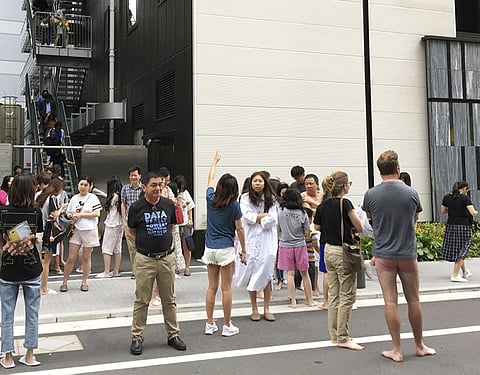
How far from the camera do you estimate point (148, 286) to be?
543 cm

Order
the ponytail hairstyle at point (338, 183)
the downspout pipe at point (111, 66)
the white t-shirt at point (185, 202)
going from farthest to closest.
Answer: the downspout pipe at point (111, 66) → the white t-shirt at point (185, 202) → the ponytail hairstyle at point (338, 183)

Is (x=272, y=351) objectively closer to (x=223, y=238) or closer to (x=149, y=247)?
(x=223, y=238)

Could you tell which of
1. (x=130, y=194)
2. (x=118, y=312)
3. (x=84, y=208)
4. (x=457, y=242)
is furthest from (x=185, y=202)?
(x=457, y=242)

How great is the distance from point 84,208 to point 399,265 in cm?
546

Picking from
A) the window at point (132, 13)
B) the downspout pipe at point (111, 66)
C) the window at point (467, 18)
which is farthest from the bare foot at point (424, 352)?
the downspout pipe at point (111, 66)

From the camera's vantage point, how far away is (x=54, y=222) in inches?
330

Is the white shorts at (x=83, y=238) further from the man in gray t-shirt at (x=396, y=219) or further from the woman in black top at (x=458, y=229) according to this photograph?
the woman in black top at (x=458, y=229)

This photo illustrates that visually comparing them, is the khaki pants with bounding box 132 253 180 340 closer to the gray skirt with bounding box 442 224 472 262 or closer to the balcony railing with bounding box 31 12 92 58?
the gray skirt with bounding box 442 224 472 262

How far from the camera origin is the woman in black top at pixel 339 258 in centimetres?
559

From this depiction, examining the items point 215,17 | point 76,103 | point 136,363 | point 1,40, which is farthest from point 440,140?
point 1,40

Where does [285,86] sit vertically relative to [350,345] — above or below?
above

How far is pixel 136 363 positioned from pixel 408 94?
12017 millimetres

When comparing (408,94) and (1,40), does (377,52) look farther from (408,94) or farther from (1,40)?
(1,40)

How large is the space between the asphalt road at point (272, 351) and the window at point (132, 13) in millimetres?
12720
